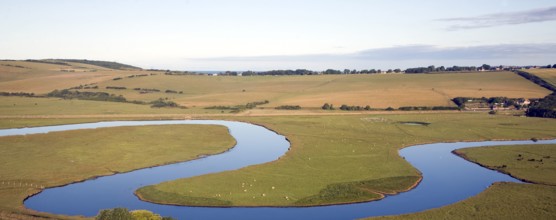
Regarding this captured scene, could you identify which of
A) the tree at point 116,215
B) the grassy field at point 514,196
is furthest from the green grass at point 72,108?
the tree at point 116,215

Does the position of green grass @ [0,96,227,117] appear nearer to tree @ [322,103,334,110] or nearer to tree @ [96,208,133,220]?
tree @ [322,103,334,110]

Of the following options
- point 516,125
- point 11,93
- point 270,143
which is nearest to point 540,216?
point 270,143

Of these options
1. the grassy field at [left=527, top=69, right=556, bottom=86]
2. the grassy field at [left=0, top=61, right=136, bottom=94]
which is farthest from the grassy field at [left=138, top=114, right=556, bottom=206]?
the grassy field at [left=0, top=61, right=136, bottom=94]

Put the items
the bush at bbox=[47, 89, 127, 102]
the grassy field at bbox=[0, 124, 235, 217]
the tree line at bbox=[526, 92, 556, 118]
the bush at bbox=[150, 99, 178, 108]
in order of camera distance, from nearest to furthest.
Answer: the grassy field at bbox=[0, 124, 235, 217]
the tree line at bbox=[526, 92, 556, 118]
the bush at bbox=[150, 99, 178, 108]
the bush at bbox=[47, 89, 127, 102]

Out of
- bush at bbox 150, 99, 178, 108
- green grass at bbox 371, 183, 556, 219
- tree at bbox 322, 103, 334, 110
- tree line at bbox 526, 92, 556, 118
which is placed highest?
tree line at bbox 526, 92, 556, 118

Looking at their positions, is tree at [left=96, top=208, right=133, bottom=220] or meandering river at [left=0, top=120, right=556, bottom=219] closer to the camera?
tree at [left=96, top=208, right=133, bottom=220]

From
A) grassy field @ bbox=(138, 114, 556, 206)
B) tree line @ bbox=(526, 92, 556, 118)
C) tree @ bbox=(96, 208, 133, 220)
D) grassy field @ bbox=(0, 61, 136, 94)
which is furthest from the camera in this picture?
grassy field @ bbox=(0, 61, 136, 94)

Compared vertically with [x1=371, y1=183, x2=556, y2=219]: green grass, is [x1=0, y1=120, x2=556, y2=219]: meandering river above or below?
below
